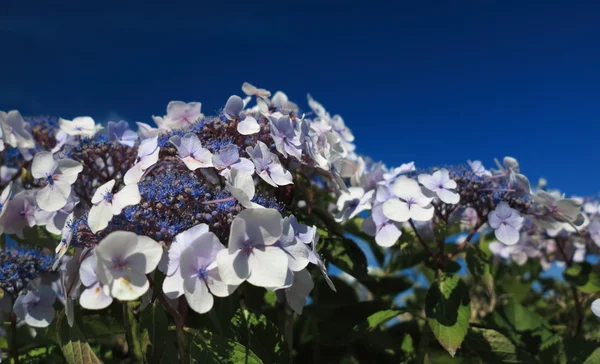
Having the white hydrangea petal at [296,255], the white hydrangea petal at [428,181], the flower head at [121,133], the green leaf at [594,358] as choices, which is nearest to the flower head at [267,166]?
the white hydrangea petal at [296,255]

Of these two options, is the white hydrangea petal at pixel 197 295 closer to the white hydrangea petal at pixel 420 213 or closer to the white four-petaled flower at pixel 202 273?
the white four-petaled flower at pixel 202 273

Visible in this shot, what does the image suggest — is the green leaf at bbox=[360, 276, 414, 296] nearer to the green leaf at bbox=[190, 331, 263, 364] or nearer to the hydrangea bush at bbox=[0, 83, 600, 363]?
the hydrangea bush at bbox=[0, 83, 600, 363]

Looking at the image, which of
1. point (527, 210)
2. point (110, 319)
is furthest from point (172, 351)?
point (527, 210)

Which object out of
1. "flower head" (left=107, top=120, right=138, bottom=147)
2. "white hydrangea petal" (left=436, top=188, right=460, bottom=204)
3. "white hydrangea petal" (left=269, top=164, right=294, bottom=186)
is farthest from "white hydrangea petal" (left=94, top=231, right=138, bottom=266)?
"white hydrangea petal" (left=436, top=188, right=460, bottom=204)

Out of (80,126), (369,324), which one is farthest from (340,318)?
(80,126)

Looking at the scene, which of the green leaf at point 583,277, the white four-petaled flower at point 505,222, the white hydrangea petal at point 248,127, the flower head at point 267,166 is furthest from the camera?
the green leaf at point 583,277

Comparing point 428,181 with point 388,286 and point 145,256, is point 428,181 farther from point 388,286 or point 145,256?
point 145,256
